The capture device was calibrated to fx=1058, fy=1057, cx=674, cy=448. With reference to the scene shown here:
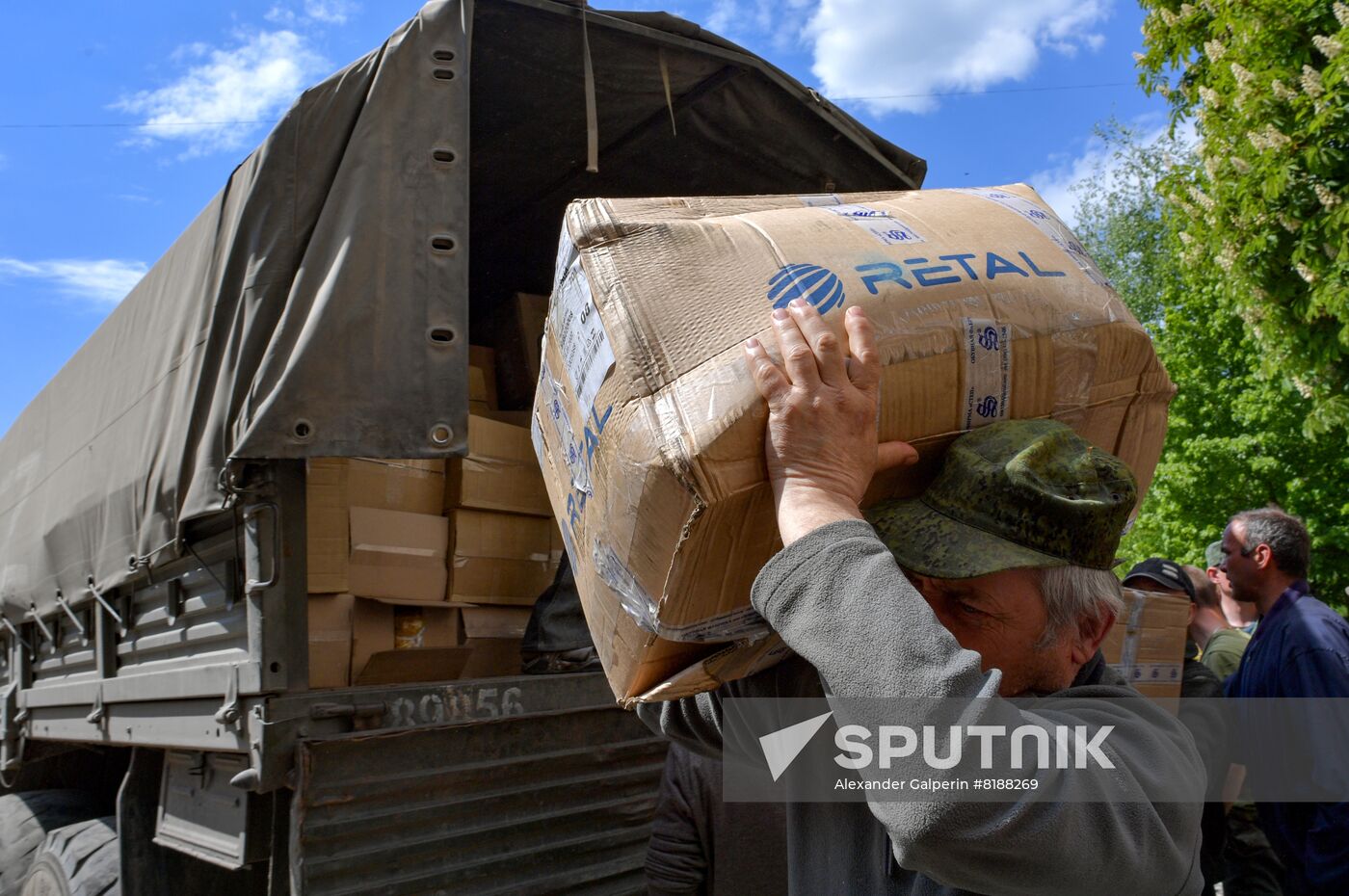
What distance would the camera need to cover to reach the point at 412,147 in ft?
Answer: 8.57

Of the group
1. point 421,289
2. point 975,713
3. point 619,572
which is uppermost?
point 421,289

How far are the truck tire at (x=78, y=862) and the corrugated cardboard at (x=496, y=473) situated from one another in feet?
5.50

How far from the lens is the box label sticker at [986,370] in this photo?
1398 mm

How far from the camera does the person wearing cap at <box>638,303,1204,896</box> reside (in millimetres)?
1135

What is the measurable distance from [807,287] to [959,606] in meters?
0.46

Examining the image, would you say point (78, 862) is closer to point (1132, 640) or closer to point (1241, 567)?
point (1132, 640)

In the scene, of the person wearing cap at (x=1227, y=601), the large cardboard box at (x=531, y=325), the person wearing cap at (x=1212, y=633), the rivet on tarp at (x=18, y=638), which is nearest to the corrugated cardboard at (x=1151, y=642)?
the person wearing cap at (x=1212, y=633)

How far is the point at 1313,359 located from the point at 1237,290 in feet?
2.25

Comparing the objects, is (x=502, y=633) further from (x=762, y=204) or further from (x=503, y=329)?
(x=762, y=204)

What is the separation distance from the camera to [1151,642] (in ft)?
12.3

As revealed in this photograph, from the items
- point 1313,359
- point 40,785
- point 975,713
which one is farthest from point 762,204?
point 1313,359

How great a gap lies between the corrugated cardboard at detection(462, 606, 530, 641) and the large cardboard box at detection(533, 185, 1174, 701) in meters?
1.37

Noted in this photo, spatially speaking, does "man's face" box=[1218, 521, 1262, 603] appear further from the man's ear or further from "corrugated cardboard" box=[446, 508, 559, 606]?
the man's ear

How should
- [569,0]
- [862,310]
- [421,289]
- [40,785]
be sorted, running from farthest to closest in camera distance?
1. [40,785]
2. [569,0]
3. [421,289]
4. [862,310]
